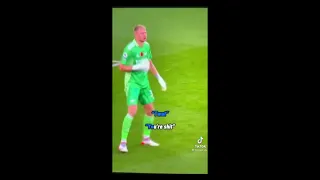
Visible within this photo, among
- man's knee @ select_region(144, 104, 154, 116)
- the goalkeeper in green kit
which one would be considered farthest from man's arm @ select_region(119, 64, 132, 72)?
man's knee @ select_region(144, 104, 154, 116)

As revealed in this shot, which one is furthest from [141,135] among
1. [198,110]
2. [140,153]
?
[198,110]

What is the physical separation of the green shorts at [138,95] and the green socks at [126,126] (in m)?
0.16

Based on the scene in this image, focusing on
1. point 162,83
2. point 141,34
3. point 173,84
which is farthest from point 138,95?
point 141,34

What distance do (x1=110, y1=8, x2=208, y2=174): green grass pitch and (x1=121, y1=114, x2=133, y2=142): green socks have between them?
0.05 meters

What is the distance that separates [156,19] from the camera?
654 centimetres

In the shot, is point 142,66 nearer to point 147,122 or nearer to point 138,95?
point 138,95

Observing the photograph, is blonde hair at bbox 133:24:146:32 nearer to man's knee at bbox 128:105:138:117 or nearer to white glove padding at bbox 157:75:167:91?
white glove padding at bbox 157:75:167:91

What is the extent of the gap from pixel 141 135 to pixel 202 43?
1.22 m

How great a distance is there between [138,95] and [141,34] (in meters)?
0.67

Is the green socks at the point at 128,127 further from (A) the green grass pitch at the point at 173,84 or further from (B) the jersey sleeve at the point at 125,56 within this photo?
(B) the jersey sleeve at the point at 125,56

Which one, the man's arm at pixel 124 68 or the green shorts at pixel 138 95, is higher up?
the man's arm at pixel 124 68

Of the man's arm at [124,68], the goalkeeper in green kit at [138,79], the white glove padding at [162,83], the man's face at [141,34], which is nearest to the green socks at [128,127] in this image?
the goalkeeper in green kit at [138,79]

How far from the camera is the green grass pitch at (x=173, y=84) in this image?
654cm

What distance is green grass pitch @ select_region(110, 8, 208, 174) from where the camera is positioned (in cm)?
654
